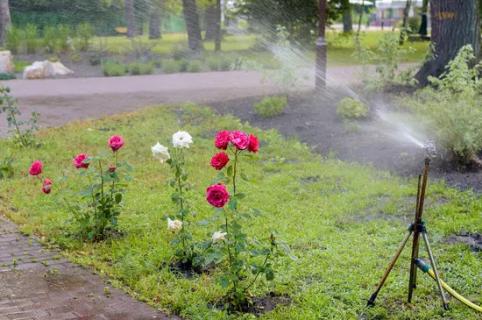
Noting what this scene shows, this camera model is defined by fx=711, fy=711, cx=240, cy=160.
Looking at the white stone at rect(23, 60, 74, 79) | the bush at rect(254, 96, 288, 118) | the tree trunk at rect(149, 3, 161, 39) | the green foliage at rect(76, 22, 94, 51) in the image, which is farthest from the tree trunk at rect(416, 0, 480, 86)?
the tree trunk at rect(149, 3, 161, 39)

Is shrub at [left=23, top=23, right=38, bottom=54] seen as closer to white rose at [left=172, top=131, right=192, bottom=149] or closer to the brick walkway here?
the brick walkway

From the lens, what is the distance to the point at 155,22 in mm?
30953

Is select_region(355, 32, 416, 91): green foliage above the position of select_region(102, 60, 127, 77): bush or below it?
above

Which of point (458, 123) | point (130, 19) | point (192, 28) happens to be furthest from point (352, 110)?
point (192, 28)

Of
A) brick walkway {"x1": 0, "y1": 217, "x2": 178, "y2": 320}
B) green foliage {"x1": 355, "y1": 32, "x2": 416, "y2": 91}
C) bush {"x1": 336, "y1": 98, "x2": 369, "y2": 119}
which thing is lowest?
brick walkway {"x1": 0, "y1": 217, "x2": 178, "y2": 320}

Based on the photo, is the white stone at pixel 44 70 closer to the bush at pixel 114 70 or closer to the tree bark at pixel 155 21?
the bush at pixel 114 70

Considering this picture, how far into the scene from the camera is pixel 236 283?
13.1 feet

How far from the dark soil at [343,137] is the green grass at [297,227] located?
0.81 ft

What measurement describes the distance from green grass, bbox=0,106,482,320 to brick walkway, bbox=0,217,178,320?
0.12 m

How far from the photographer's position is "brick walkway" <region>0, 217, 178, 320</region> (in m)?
4.01

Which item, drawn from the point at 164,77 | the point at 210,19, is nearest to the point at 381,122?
the point at 164,77

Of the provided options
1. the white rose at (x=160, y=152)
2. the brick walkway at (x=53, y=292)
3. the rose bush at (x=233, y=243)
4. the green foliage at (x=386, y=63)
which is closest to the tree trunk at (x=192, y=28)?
the green foliage at (x=386, y=63)

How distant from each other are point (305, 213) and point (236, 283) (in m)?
1.86

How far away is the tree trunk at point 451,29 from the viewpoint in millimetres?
9812
